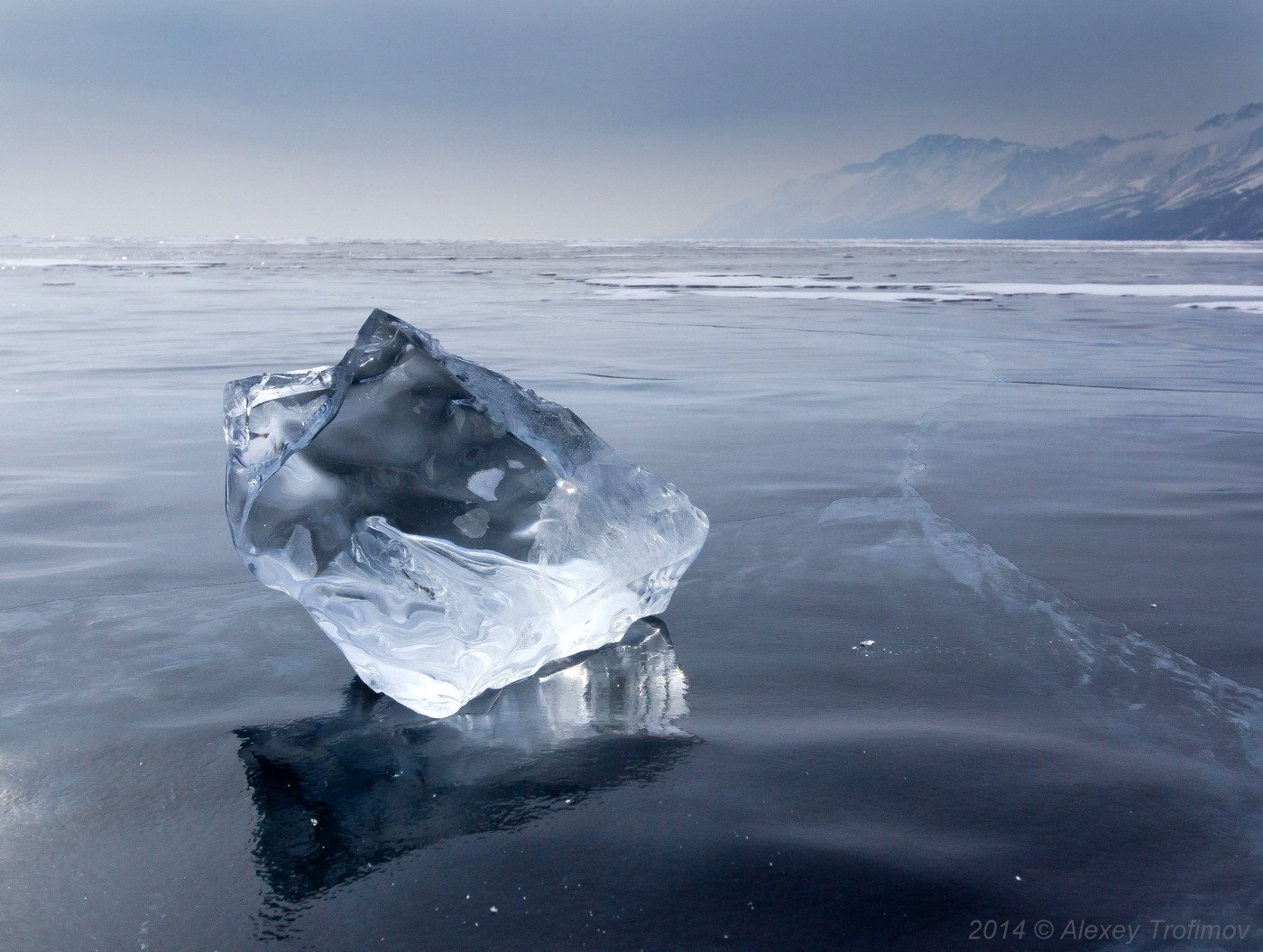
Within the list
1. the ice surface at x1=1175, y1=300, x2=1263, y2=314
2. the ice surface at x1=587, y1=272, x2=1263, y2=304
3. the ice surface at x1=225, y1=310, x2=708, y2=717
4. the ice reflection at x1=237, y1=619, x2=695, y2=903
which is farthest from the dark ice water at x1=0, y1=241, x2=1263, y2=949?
the ice surface at x1=587, y1=272, x2=1263, y2=304

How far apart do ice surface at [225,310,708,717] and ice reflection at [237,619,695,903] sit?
98mm

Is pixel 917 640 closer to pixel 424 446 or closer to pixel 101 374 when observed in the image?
pixel 424 446

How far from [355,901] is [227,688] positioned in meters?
0.95

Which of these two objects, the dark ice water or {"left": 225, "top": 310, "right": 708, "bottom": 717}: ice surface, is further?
{"left": 225, "top": 310, "right": 708, "bottom": 717}: ice surface

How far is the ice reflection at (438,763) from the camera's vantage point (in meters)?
1.79

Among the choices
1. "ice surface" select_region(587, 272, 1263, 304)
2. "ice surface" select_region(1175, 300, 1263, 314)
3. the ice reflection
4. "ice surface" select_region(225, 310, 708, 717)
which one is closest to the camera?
the ice reflection

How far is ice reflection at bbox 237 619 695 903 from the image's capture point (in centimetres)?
179

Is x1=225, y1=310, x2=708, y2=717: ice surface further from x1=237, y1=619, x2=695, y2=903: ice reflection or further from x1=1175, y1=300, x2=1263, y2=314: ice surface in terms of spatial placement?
x1=1175, y1=300, x2=1263, y2=314: ice surface

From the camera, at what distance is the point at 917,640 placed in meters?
2.71

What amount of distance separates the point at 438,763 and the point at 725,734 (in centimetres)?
60

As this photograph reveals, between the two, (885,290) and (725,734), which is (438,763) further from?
(885,290)

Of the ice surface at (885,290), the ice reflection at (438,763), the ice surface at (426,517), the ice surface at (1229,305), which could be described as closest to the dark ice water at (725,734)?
the ice reflection at (438,763)

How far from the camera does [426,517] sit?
2449mm

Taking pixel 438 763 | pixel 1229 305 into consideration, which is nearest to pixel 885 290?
pixel 1229 305
